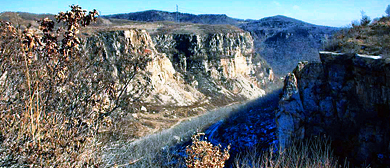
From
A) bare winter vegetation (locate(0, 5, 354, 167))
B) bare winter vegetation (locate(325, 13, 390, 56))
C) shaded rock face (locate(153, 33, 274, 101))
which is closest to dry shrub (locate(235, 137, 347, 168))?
bare winter vegetation (locate(0, 5, 354, 167))

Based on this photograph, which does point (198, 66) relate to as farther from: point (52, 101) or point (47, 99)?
point (47, 99)

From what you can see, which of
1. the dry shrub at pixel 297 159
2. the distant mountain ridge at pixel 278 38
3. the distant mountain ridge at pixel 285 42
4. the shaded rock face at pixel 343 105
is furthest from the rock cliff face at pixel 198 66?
the dry shrub at pixel 297 159

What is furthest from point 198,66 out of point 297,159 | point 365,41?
point 297,159

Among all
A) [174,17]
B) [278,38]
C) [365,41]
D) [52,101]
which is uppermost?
[174,17]

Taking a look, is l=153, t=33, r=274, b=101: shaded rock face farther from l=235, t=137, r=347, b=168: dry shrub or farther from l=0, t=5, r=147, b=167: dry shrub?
l=0, t=5, r=147, b=167: dry shrub

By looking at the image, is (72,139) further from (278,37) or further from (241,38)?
(278,37)

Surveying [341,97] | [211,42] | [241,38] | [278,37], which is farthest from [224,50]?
[341,97]
